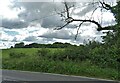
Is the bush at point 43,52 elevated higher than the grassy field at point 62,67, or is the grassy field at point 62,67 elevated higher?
the bush at point 43,52

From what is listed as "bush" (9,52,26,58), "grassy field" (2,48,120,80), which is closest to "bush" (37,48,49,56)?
"grassy field" (2,48,120,80)

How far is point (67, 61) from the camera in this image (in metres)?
28.8

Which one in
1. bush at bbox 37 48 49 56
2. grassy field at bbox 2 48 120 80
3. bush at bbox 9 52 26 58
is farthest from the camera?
bush at bbox 9 52 26 58

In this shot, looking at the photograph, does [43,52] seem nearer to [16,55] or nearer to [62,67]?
[16,55]

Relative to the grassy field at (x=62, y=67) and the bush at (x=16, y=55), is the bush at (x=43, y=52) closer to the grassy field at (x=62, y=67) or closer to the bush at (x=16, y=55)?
the grassy field at (x=62, y=67)

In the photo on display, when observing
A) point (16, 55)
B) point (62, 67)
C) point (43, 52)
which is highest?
point (43, 52)

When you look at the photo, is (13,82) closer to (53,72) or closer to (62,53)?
(53,72)

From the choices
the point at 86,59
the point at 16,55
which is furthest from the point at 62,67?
the point at 16,55

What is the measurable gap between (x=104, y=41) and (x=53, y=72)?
8.24 meters

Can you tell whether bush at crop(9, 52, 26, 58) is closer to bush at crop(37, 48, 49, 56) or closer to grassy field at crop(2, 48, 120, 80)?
Result: grassy field at crop(2, 48, 120, 80)

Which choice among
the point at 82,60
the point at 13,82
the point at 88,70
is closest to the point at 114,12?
the point at 82,60

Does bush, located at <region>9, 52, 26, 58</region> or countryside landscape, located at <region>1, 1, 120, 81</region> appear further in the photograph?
bush, located at <region>9, 52, 26, 58</region>

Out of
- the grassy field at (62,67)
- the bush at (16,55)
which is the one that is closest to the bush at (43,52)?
the grassy field at (62,67)

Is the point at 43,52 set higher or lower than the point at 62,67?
higher
